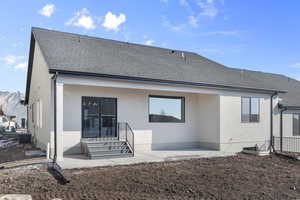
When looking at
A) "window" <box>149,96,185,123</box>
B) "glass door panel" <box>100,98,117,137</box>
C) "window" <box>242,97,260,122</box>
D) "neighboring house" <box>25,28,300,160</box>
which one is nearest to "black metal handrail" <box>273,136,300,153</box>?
"neighboring house" <box>25,28,300,160</box>

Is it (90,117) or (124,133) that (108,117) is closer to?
(90,117)

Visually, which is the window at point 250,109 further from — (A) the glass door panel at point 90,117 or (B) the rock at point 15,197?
(B) the rock at point 15,197

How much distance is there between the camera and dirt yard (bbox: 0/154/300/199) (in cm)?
546

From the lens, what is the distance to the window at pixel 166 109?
476 inches

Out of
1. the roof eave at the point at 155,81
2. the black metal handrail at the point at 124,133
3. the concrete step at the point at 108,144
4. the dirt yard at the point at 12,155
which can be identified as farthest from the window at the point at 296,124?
the dirt yard at the point at 12,155

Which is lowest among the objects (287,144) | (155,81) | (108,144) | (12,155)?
(287,144)

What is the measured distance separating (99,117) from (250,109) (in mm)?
8064

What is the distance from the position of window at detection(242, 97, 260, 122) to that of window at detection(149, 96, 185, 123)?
10.7ft

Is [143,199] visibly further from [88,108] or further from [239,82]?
[239,82]

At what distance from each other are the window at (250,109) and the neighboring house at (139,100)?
0.14 ft

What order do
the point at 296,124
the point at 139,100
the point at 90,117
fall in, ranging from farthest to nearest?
the point at 296,124 → the point at 139,100 → the point at 90,117

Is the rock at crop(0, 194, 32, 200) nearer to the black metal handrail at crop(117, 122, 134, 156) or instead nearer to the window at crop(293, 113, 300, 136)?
the black metal handrail at crop(117, 122, 134, 156)

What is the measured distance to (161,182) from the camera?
6.39 m

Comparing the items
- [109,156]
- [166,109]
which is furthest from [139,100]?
[109,156]
